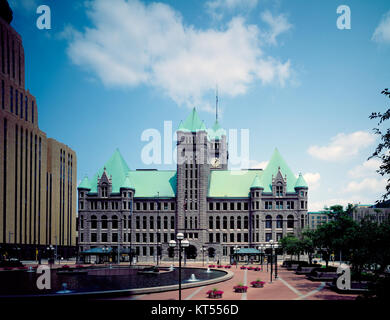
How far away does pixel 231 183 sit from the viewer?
105 meters

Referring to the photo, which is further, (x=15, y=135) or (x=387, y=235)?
(x=15, y=135)

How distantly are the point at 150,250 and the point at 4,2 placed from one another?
205 ft

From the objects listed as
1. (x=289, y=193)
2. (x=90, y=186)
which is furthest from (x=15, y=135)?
(x=289, y=193)

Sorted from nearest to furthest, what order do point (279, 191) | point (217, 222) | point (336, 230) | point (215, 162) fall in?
point (336, 230), point (279, 191), point (217, 222), point (215, 162)

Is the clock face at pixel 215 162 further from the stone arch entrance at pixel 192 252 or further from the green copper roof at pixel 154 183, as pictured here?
the stone arch entrance at pixel 192 252

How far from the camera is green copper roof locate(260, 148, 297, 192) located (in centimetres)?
10081

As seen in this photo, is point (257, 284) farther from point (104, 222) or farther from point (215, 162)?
point (215, 162)

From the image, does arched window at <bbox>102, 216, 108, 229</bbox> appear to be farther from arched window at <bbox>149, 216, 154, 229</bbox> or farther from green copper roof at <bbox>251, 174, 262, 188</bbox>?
green copper roof at <bbox>251, 174, 262, 188</bbox>

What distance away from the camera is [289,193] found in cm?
9900

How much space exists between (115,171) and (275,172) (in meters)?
41.2

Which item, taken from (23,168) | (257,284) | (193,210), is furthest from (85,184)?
(257,284)

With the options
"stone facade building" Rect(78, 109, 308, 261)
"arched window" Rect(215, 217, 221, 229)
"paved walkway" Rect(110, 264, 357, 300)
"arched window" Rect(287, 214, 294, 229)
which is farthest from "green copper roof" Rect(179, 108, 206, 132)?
"paved walkway" Rect(110, 264, 357, 300)
